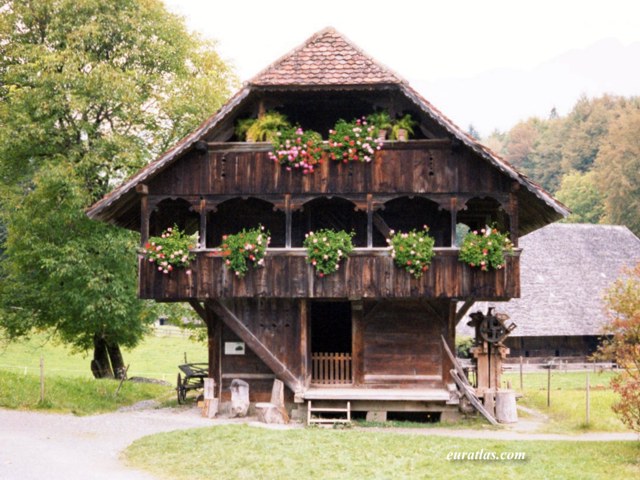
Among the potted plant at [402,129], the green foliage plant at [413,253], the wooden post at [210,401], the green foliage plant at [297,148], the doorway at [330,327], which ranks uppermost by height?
the potted plant at [402,129]

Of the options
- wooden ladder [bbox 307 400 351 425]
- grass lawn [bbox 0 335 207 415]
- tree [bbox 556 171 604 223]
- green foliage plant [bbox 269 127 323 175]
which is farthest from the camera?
tree [bbox 556 171 604 223]

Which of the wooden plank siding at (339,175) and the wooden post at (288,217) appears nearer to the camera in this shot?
the wooden plank siding at (339,175)

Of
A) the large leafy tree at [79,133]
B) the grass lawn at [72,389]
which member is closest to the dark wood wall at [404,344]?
the grass lawn at [72,389]

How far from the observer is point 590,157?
84.9 meters

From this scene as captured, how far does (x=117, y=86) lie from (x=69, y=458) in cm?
1554

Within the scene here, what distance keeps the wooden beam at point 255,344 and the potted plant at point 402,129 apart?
6.02 metres

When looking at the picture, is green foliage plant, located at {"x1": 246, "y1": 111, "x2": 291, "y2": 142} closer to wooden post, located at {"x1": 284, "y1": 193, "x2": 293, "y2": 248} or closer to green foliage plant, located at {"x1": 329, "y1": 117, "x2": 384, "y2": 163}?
green foliage plant, located at {"x1": 329, "y1": 117, "x2": 384, "y2": 163}

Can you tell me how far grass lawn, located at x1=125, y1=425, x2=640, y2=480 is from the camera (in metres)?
14.1

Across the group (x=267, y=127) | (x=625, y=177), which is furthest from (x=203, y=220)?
(x=625, y=177)

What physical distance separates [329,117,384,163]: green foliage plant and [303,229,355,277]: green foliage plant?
1914 millimetres

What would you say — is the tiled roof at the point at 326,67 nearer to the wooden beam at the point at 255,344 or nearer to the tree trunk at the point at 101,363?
the wooden beam at the point at 255,344

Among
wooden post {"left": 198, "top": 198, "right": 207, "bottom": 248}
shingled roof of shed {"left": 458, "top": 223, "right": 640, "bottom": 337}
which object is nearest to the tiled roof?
wooden post {"left": 198, "top": 198, "right": 207, "bottom": 248}

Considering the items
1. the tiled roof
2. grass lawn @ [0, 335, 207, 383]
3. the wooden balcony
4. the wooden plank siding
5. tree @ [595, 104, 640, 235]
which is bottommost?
grass lawn @ [0, 335, 207, 383]

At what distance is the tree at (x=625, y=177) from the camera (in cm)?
5750
